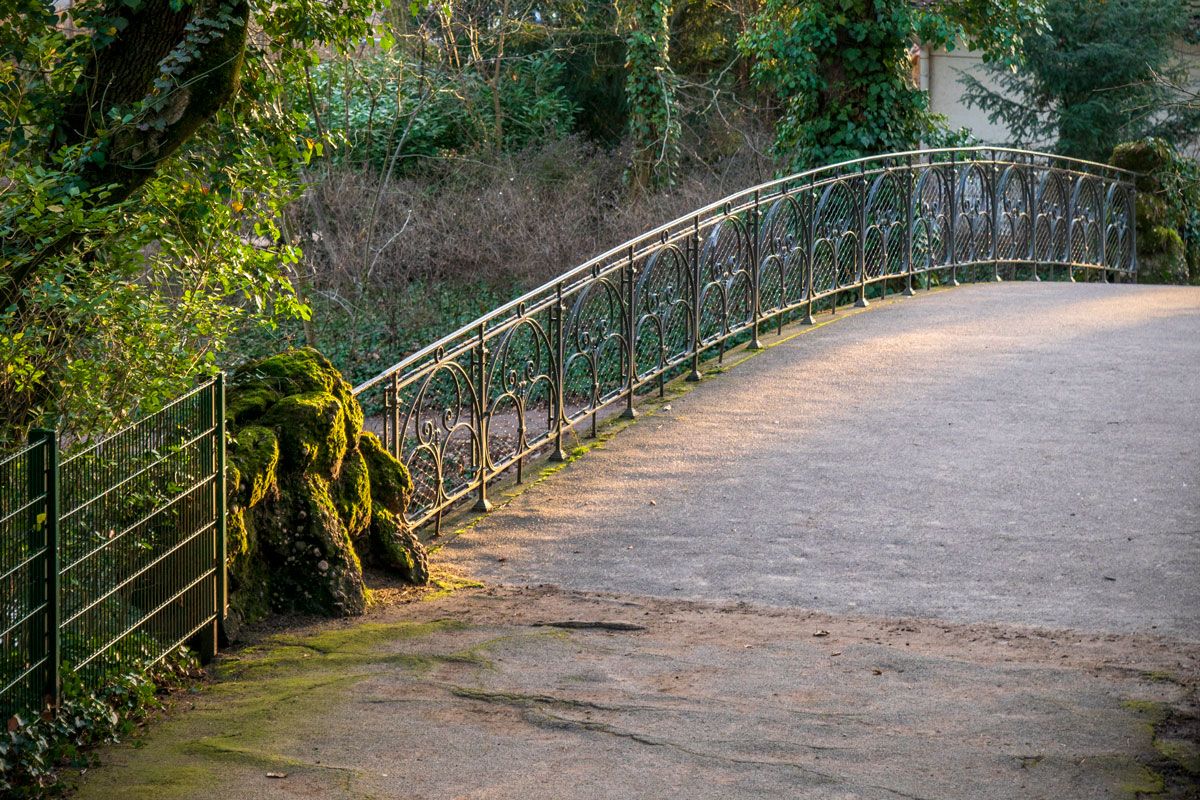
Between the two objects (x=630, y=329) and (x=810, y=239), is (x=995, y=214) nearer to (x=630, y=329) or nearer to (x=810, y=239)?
(x=810, y=239)

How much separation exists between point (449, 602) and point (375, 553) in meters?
0.56

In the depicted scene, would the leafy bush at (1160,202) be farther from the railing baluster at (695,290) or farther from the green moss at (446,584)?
the green moss at (446,584)

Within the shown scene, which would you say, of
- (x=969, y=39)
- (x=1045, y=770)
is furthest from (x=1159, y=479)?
(x=969, y=39)

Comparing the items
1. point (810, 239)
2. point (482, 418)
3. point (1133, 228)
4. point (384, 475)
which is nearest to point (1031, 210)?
point (1133, 228)

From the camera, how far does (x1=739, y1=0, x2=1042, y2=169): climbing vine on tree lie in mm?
16531

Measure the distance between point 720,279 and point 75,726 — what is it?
313 inches

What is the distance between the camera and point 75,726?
16.5 feet

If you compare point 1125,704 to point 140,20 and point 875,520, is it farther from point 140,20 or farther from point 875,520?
point 140,20

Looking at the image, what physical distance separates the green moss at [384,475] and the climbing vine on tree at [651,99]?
15.5m

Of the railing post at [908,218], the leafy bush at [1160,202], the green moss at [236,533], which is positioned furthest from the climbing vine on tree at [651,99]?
the green moss at [236,533]

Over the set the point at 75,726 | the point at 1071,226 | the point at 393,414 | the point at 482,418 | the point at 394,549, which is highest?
the point at 1071,226

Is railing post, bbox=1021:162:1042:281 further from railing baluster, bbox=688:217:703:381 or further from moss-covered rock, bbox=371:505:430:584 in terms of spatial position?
moss-covered rock, bbox=371:505:430:584

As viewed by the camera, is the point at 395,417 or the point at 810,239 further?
the point at 810,239

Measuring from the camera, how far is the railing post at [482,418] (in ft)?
28.6
